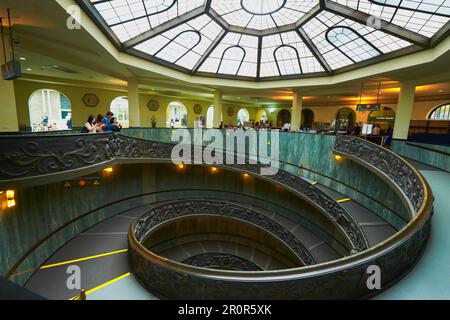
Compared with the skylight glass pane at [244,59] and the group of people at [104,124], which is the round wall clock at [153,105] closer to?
the skylight glass pane at [244,59]

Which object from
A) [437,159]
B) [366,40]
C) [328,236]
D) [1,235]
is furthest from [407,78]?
[1,235]

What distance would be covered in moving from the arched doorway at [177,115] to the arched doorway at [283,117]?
1134 cm

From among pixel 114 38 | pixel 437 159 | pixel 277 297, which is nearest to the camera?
pixel 277 297

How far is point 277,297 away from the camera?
9.87 feet

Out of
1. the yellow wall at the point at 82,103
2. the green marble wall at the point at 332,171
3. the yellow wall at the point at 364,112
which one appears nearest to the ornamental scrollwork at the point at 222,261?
the green marble wall at the point at 332,171

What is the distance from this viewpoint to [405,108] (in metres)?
9.77

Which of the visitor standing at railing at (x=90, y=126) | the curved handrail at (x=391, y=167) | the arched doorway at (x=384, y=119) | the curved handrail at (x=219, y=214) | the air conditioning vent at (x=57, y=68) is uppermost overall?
the air conditioning vent at (x=57, y=68)

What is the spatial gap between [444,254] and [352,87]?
1192 cm

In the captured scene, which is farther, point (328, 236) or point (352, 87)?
point (352, 87)

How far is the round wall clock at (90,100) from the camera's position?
14.4 m

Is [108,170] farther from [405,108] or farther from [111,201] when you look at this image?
[405,108]

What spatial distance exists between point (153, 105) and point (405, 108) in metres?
17.1

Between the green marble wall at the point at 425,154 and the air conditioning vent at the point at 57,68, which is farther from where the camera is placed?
the air conditioning vent at the point at 57,68

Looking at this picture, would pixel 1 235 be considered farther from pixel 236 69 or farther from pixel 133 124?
pixel 236 69
